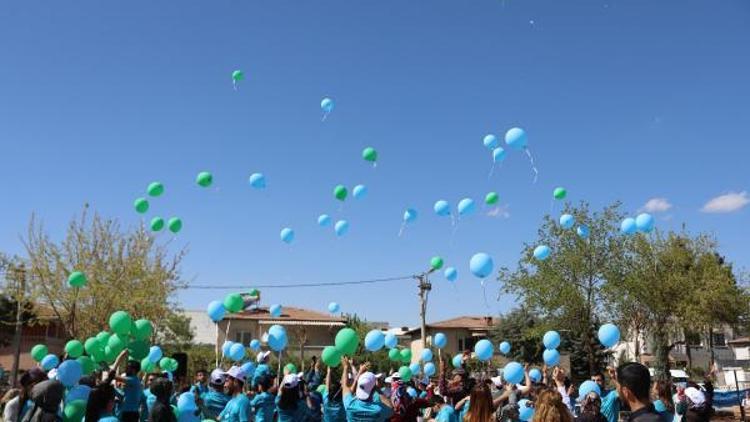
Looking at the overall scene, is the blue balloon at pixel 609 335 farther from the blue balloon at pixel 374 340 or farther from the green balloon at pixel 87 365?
the green balloon at pixel 87 365

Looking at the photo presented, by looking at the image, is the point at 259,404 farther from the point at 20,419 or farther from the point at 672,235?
the point at 672,235

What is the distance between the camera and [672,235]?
95.3 ft

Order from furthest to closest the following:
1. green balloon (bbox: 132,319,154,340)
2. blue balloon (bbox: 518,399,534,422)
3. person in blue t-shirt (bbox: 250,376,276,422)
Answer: green balloon (bbox: 132,319,154,340) < blue balloon (bbox: 518,399,534,422) < person in blue t-shirt (bbox: 250,376,276,422)

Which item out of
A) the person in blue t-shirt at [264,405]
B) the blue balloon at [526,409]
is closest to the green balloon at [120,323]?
the person in blue t-shirt at [264,405]

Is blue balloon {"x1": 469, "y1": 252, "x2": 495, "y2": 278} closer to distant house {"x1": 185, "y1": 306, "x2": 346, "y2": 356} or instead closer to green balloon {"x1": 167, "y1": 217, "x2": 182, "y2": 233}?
green balloon {"x1": 167, "y1": 217, "x2": 182, "y2": 233}

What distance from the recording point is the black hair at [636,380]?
3709mm

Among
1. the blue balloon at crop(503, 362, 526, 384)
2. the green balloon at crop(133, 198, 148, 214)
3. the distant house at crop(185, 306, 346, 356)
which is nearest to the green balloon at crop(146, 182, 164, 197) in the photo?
the green balloon at crop(133, 198, 148, 214)

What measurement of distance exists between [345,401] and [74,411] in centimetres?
252

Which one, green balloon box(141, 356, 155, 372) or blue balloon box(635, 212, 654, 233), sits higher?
blue balloon box(635, 212, 654, 233)

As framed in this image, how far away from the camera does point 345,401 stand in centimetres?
551

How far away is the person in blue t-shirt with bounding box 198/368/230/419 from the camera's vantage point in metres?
7.53

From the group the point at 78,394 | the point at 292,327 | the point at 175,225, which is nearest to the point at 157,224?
the point at 175,225

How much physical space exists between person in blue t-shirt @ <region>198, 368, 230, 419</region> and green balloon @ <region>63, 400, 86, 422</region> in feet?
6.35

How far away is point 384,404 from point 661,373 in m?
26.2
